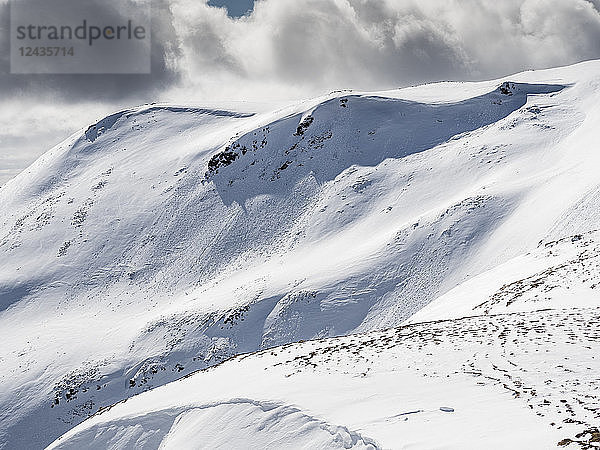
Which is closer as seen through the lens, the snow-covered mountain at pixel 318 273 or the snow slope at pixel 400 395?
the snow slope at pixel 400 395

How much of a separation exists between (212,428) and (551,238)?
27205 millimetres

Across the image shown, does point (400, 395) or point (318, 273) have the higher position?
point (400, 395)

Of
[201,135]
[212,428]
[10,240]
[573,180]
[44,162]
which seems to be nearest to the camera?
[212,428]

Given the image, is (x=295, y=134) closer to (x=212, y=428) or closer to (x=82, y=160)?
(x=82, y=160)

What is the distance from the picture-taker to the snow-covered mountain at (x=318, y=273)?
13.1 metres

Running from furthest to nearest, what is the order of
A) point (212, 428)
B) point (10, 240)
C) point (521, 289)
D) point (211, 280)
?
point (10, 240), point (211, 280), point (521, 289), point (212, 428)

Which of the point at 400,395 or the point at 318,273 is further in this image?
the point at 318,273

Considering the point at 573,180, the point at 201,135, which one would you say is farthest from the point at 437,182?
the point at 201,135

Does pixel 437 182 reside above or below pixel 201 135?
below

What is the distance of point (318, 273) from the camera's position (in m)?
42.8

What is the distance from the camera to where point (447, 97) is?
6353 cm

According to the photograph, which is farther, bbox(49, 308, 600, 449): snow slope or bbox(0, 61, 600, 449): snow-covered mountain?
bbox(0, 61, 600, 449): snow-covered mountain

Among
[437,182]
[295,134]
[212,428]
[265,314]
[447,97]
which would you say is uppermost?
[447,97]

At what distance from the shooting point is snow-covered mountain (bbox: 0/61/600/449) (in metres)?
13.1
